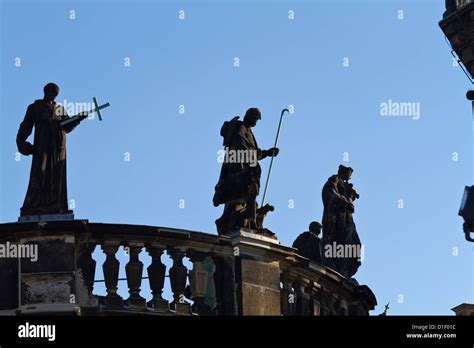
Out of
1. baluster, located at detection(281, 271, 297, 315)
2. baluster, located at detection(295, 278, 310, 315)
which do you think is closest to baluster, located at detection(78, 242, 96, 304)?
baluster, located at detection(281, 271, 297, 315)

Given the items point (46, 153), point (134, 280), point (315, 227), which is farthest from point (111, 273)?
point (315, 227)

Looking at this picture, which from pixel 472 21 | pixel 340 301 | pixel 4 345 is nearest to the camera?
pixel 4 345

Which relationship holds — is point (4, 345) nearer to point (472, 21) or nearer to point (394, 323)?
point (394, 323)

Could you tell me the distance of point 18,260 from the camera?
112 feet

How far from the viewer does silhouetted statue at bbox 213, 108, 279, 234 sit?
35875 millimetres

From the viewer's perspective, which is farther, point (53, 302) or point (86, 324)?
point (53, 302)

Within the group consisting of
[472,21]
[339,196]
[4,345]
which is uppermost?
[472,21]

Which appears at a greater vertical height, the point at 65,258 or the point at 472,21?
the point at 472,21

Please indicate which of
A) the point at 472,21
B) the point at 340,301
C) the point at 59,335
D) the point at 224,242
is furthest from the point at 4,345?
the point at 472,21

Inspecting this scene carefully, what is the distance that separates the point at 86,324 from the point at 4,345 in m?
Result: 1.04

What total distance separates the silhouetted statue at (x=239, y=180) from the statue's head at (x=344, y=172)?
9.54ft

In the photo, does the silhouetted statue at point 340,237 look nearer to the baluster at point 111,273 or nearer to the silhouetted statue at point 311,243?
the silhouetted statue at point 311,243

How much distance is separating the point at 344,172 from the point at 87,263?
6.27m

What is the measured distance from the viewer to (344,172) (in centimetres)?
3922
